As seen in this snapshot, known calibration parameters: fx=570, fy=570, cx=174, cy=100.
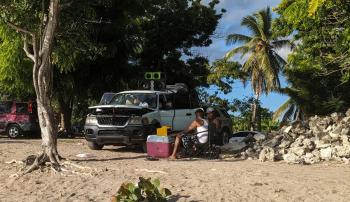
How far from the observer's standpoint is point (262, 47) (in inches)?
1554

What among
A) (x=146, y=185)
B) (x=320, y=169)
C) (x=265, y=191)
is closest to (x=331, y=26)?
(x=320, y=169)

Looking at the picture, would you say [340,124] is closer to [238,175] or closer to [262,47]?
[238,175]

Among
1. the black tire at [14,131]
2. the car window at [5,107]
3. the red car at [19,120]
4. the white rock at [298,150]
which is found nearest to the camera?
the white rock at [298,150]

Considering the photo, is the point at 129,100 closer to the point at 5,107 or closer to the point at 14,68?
the point at 5,107

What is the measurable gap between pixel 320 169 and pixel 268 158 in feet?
6.24

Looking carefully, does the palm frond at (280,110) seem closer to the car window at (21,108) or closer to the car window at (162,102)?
the car window at (21,108)

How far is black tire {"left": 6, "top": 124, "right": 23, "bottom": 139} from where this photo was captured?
2425 cm

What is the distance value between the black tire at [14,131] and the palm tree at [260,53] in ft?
58.9

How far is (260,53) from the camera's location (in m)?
39.0

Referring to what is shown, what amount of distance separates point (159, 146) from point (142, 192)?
17.3 feet

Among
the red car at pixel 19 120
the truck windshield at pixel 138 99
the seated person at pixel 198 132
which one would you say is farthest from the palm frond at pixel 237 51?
the seated person at pixel 198 132

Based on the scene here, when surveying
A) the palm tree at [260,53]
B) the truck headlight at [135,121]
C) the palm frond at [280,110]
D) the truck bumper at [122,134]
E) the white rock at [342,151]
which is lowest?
the white rock at [342,151]

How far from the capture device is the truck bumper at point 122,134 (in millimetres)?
15492

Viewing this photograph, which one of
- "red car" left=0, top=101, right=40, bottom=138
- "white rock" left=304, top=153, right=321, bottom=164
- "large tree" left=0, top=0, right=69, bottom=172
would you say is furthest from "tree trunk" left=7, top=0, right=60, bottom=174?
"red car" left=0, top=101, right=40, bottom=138
